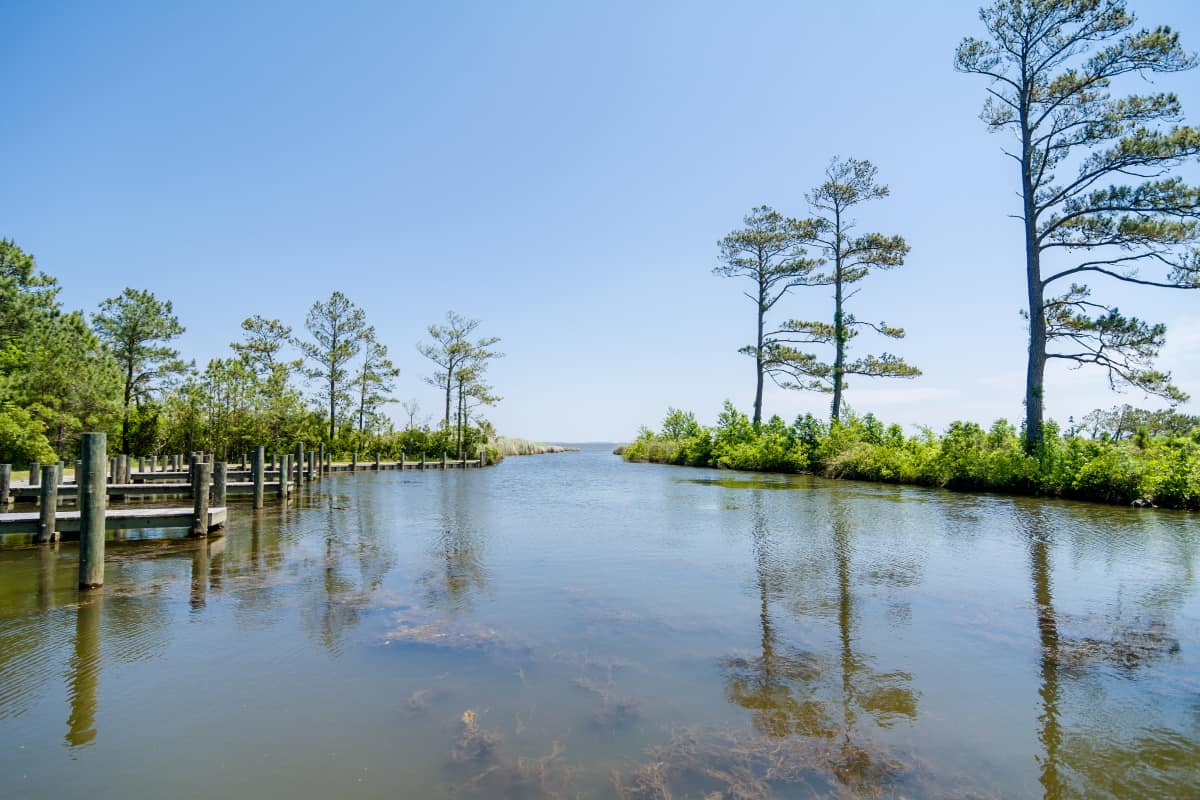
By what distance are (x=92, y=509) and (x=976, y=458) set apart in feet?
64.7

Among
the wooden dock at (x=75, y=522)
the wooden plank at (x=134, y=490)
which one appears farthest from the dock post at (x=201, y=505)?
the wooden plank at (x=134, y=490)

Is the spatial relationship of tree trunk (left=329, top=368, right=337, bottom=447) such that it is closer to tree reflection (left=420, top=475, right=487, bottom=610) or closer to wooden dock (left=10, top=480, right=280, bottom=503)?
wooden dock (left=10, top=480, right=280, bottom=503)

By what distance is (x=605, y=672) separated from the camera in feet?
14.6

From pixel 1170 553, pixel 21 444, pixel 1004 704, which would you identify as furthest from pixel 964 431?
pixel 21 444

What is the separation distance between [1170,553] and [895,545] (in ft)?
11.4

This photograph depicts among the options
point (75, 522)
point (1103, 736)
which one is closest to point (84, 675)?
point (75, 522)

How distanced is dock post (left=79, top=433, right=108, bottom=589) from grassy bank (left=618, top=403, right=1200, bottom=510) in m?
18.3

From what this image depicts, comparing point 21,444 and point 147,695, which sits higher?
point 21,444

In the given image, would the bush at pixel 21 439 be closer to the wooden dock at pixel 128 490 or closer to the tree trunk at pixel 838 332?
the wooden dock at pixel 128 490

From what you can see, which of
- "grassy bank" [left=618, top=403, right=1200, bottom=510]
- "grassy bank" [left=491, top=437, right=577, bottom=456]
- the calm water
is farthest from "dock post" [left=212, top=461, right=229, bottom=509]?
"grassy bank" [left=491, top=437, right=577, bottom=456]

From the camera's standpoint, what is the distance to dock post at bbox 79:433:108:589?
641 cm

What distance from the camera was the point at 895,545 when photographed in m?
9.44

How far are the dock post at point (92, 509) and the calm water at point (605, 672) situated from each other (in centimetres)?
37

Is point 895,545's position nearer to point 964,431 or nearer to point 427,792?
point 427,792
